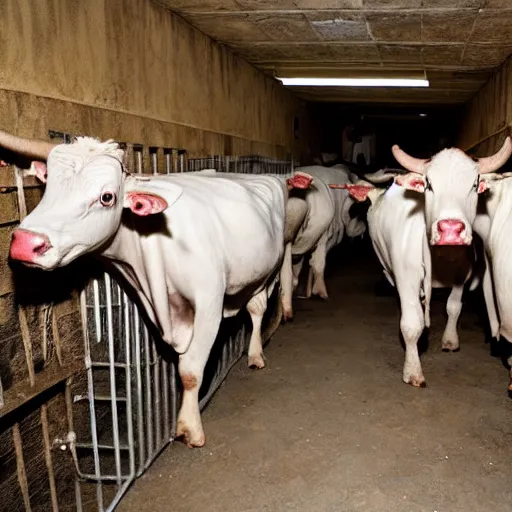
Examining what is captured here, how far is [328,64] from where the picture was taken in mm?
7625

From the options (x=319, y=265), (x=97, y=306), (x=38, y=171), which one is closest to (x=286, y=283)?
(x=319, y=265)

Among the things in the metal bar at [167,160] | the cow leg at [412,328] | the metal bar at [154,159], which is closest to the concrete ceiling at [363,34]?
the metal bar at [167,160]

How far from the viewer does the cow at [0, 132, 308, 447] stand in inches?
105

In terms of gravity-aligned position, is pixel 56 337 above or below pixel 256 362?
above

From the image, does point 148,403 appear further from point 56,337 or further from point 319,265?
point 319,265

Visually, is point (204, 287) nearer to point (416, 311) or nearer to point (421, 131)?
point (416, 311)

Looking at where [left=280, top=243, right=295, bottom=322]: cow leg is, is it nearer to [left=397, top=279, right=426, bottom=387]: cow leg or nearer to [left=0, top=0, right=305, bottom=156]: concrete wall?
[left=0, top=0, right=305, bottom=156]: concrete wall

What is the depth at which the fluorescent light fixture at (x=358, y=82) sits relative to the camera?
877 centimetres

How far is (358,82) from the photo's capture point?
9070 mm

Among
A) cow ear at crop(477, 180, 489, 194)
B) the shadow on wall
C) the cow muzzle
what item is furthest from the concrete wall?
the shadow on wall

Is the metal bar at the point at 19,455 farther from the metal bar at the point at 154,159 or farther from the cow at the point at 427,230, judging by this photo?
the cow at the point at 427,230

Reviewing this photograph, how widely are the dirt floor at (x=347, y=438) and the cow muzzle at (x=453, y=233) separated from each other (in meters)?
1.26

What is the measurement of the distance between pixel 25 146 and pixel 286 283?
12.5 feet

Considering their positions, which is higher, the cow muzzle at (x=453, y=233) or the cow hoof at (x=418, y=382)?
the cow muzzle at (x=453, y=233)
